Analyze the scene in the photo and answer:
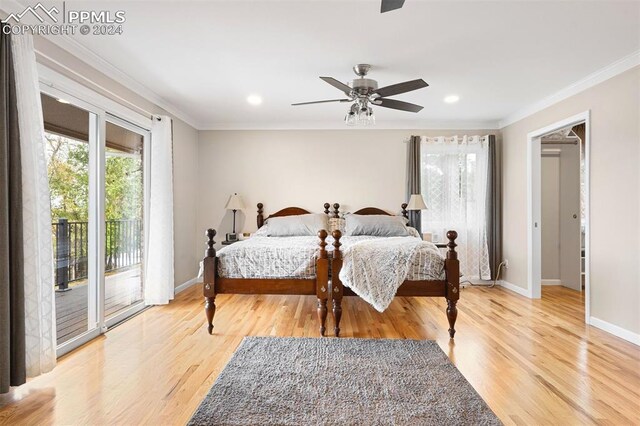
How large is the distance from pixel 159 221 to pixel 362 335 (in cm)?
267

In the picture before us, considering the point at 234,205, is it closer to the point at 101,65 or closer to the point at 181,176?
the point at 181,176

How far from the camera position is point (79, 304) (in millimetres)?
3123

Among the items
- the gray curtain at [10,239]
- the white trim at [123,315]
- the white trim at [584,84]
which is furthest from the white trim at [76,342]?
the white trim at [584,84]

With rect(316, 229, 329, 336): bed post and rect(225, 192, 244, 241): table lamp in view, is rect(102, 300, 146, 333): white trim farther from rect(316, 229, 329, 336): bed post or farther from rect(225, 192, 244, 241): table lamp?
rect(316, 229, 329, 336): bed post

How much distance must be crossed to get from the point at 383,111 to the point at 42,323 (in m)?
4.27

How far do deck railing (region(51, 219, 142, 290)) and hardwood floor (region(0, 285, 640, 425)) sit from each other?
0.62 m

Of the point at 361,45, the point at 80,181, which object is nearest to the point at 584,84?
the point at 361,45

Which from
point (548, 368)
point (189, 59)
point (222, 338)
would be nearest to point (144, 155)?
point (189, 59)

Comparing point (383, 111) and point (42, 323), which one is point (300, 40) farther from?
point (42, 323)

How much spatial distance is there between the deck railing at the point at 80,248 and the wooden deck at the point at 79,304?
0.09 metres

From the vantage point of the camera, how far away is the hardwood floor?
196 centimetres

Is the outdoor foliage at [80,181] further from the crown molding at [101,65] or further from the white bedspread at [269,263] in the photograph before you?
the white bedspread at [269,263]

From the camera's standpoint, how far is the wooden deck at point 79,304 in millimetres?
2977

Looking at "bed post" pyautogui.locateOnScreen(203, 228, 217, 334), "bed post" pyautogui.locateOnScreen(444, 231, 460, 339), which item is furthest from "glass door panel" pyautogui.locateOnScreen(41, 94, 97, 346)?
"bed post" pyautogui.locateOnScreen(444, 231, 460, 339)
